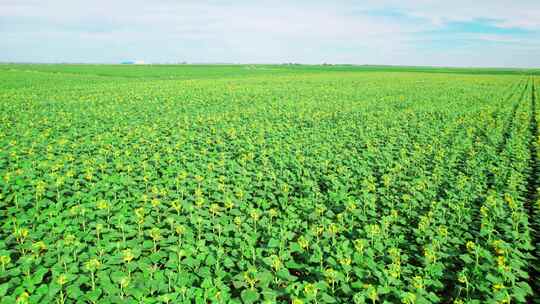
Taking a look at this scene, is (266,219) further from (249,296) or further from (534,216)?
(534,216)

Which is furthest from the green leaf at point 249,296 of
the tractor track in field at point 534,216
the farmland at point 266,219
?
the tractor track in field at point 534,216

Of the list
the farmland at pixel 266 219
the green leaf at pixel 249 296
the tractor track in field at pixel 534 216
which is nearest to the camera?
the green leaf at pixel 249 296

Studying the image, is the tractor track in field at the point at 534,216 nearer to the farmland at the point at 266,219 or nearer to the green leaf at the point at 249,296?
the farmland at the point at 266,219

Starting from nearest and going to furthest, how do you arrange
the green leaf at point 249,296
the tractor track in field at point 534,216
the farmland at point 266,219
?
the green leaf at point 249,296 → the farmland at point 266,219 → the tractor track in field at point 534,216

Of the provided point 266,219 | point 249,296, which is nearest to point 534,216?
point 266,219

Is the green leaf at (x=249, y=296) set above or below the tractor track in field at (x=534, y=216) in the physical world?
above

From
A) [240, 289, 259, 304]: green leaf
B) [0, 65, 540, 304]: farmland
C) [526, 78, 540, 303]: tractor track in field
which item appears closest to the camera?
[240, 289, 259, 304]: green leaf

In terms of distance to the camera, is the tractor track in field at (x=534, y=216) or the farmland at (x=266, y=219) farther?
the tractor track in field at (x=534, y=216)

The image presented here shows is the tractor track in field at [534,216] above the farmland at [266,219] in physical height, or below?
below

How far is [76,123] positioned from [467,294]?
1380 cm

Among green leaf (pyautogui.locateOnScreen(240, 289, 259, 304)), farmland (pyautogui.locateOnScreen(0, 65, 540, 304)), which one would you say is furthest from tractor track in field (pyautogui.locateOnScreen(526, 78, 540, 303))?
green leaf (pyautogui.locateOnScreen(240, 289, 259, 304))

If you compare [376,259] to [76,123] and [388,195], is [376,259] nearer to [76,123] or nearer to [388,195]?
[388,195]

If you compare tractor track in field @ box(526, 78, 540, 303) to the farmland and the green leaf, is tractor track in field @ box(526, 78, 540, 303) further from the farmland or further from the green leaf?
the green leaf

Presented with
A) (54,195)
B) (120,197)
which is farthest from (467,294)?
(54,195)
